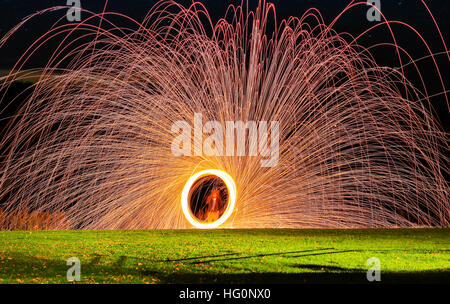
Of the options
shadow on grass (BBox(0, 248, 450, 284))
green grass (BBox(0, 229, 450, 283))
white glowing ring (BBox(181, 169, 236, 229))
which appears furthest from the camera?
white glowing ring (BBox(181, 169, 236, 229))

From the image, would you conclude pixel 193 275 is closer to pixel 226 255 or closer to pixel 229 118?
pixel 226 255

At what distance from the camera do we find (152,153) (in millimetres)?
14078

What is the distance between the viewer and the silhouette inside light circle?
49.1 feet

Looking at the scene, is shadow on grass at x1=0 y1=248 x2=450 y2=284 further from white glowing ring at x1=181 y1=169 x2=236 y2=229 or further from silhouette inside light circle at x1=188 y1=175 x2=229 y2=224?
silhouette inside light circle at x1=188 y1=175 x2=229 y2=224

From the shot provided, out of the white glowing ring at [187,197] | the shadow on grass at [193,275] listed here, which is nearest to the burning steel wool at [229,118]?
the white glowing ring at [187,197]

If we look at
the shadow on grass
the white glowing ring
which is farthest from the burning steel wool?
the shadow on grass

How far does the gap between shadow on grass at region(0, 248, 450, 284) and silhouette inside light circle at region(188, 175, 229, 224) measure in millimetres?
5384

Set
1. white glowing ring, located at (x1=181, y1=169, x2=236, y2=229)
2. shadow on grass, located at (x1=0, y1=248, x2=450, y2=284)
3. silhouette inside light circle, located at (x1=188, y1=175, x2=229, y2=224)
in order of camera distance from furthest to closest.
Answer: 1. silhouette inside light circle, located at (x1=188, y1=175, x2=229, y2=224)
2. white glowing ring, located at (x1=181, y1=169, x2=236, y2=229)
3. shadow on grass, located at (x1=0, y1=248, x2=450, y2=284)

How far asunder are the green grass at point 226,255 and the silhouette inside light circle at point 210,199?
2.39m

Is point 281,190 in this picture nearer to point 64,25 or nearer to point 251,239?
point 251,239

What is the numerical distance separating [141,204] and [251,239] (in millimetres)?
4012

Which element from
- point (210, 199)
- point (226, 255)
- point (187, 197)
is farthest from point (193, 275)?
point (210, 199)

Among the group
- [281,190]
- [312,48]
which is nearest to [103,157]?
[281,190]

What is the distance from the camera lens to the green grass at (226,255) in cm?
762
